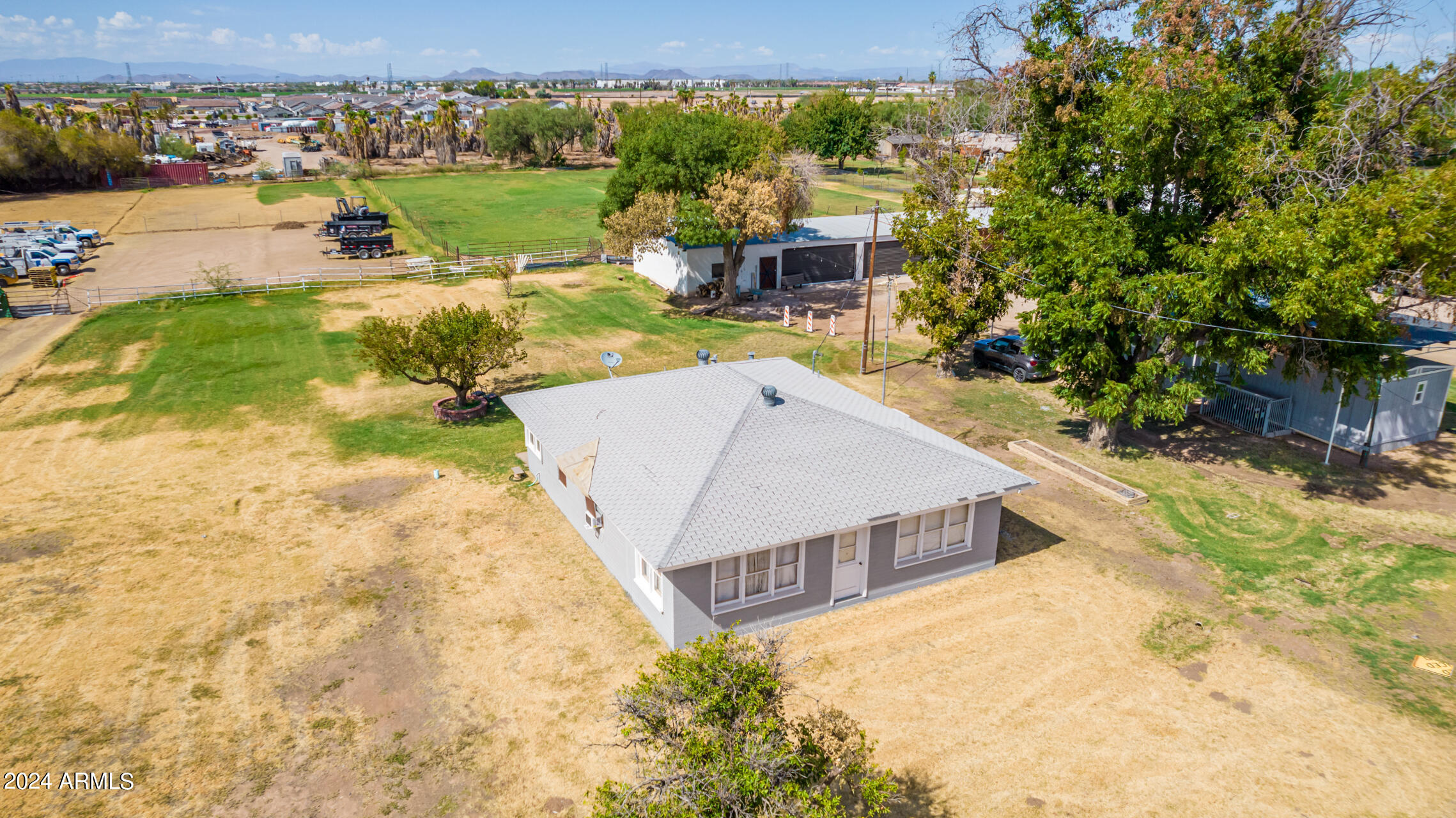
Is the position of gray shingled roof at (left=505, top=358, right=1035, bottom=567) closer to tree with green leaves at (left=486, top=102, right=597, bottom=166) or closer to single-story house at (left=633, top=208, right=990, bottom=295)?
single-story house at (left=633, top=208, right=990, bottom=295)

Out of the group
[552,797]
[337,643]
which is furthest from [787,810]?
[337,643]

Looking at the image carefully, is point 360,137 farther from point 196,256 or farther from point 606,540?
point 606,540

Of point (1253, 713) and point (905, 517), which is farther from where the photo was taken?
point (905, 517)

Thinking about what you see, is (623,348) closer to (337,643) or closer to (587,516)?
(587,516)

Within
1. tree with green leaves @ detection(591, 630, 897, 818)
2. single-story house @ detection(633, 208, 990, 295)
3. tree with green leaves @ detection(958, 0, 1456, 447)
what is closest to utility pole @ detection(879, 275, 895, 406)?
tree with green leaves @ detection(958, 0, 1456, 447)

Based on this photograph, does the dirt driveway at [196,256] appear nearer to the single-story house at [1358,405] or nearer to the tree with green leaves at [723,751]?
the tree with green leaves at [723,751]

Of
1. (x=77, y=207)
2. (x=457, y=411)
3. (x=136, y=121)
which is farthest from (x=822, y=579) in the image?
(x=136, y=121)

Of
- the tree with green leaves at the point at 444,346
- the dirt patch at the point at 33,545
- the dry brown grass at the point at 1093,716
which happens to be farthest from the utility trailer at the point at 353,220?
the dry brown grass at the point at 1093,716
